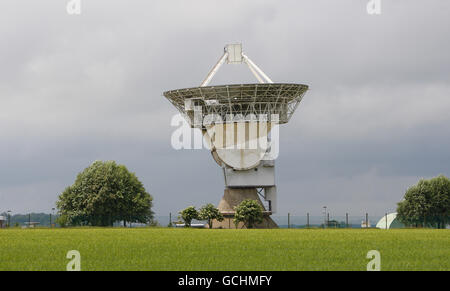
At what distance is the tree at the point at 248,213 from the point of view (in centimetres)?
6975

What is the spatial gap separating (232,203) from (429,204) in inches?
1290

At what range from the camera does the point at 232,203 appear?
7406 centimetres

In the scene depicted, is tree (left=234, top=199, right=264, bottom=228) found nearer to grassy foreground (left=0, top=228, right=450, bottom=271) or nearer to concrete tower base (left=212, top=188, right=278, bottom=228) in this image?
concrete tower base (left=212, top=188, right=278, bottom=228)

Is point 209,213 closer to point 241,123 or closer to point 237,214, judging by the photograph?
point 237,214

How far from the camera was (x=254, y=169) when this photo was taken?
73125 mm

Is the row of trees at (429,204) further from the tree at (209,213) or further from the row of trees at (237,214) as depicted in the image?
the tree at (209,213)

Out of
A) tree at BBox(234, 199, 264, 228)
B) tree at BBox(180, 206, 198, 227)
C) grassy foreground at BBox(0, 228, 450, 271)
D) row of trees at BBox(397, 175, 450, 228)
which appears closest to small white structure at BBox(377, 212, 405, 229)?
row of trees at BBox(397, 175, 450, 228)

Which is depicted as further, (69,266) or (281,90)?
(281,90)

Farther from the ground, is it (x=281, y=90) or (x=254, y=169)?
(x=281, y=90)

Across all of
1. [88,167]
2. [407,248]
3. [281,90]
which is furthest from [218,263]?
[88,167]

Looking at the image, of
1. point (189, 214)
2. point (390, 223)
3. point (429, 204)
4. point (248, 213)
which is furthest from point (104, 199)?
point (390, 223)

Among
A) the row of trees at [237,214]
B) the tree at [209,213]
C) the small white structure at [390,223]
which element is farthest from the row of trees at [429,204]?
the tree at [209,213]
